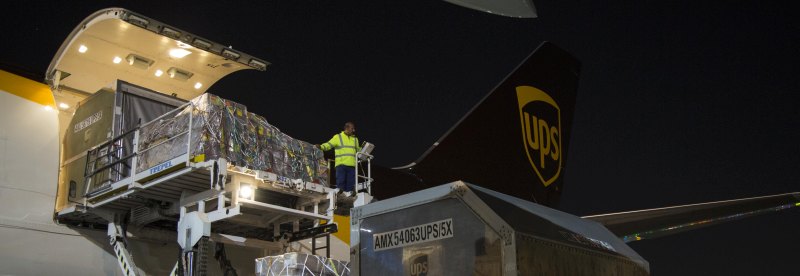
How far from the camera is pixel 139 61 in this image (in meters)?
11.4

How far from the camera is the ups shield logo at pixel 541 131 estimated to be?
1677 centimetres

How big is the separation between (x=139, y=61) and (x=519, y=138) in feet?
26.8

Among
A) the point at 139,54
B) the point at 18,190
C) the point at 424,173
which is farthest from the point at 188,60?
the point at 424,173

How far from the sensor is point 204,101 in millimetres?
9039

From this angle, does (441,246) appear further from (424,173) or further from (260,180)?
(424,173)

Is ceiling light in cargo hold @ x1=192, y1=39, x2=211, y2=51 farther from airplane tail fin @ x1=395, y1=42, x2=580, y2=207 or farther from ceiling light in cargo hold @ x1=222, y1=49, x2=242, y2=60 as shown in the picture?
airplane tail fin @ x1=395, y1=42, x2=580, y2=207

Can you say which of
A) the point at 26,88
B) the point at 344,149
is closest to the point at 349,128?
the point at 344,149

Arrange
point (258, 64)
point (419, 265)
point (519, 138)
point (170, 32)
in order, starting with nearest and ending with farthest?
point (419, 265) < point (170, 32) < point (258, 64) < point (519, 138)

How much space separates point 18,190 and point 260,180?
117 inches

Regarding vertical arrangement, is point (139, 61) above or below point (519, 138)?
below

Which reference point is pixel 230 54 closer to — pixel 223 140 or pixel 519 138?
pixel 223 140

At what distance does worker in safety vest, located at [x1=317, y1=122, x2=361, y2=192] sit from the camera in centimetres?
1120

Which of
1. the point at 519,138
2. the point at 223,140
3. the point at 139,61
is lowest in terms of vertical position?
the point at 223,140

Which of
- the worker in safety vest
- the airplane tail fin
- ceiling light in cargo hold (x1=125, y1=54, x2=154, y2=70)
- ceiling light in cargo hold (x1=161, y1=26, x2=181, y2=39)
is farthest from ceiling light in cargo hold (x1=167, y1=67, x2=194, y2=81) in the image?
the airplane tail fin
